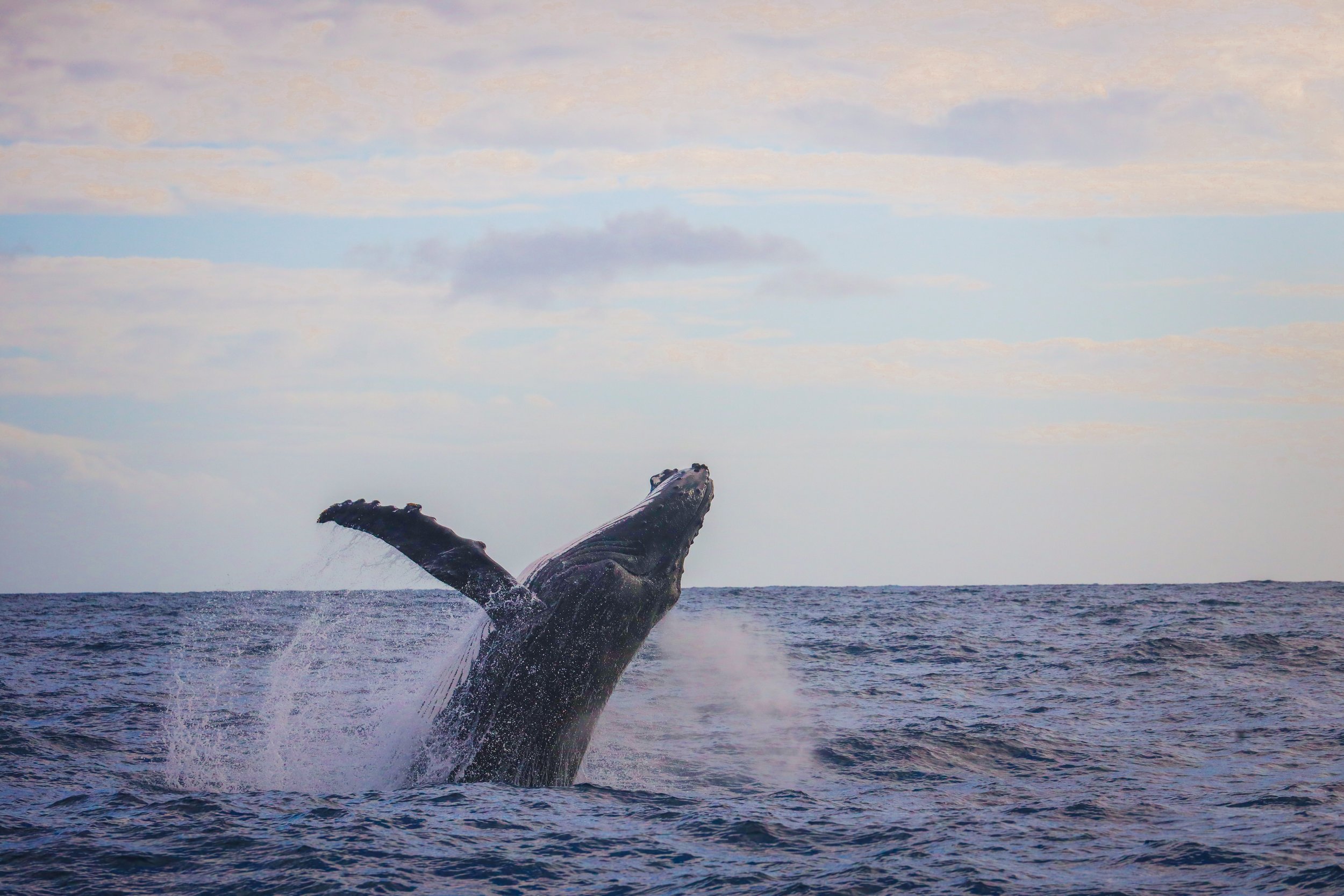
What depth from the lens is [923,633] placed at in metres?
28.1

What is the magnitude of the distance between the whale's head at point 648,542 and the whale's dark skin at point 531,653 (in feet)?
0.06

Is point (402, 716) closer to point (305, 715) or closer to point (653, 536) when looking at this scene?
point (653, 536)

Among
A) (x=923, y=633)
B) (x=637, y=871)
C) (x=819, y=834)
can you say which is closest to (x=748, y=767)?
(x=819, y=834)

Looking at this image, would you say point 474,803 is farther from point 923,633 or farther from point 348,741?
point 923,633

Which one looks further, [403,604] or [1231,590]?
[1231,590]

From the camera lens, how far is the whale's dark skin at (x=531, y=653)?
7.66 metres

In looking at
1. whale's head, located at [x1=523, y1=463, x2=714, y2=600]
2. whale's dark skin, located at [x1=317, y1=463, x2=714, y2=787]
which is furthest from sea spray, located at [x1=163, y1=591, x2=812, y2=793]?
whale's head, located at [x1=523, y1=463, x2=714, y2=600]

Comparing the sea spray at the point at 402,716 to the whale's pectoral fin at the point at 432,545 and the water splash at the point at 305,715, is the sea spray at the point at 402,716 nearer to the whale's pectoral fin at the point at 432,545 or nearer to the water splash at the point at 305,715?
the water splash at the point at 305,715

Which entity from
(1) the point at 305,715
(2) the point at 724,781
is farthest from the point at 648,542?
(1) the point at 305,715

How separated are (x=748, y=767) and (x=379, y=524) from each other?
4323 millimetres

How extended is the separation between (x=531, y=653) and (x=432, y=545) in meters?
1.08

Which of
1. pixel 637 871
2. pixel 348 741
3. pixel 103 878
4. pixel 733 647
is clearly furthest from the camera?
pixel 733 647

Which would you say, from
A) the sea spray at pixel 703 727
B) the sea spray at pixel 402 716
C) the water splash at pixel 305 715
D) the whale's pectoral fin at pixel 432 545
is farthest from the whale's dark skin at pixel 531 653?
the sea spray at pixel 703 727

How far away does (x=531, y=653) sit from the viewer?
806 centimetres
